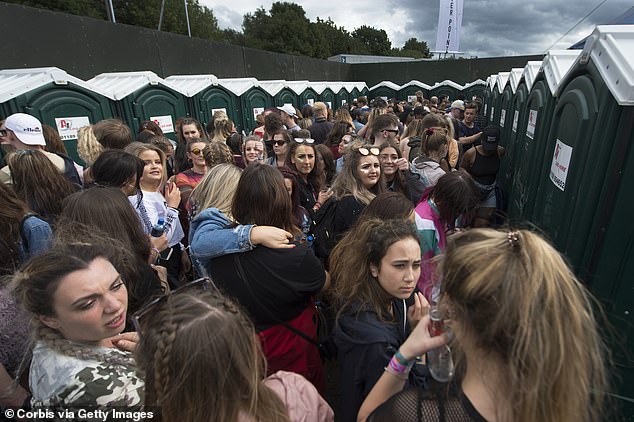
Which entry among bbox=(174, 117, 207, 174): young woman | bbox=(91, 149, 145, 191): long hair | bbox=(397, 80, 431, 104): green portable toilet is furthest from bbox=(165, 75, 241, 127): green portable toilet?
bbox=(397, 80, 431, 104): green portable toilet

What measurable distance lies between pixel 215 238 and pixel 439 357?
1324mm

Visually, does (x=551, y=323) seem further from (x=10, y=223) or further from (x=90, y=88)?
(x=90, y=88)

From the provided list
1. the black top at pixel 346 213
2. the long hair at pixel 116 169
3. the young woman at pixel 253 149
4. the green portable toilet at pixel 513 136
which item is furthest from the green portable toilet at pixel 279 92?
the black top at pixel 346 213

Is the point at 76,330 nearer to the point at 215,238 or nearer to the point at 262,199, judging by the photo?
the point at 215,238

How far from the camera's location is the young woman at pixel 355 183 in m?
2.86

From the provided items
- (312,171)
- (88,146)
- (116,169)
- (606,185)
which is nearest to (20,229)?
(116,169)

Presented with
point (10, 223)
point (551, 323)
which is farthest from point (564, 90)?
point (10, 223)

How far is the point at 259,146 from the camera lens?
4.04 m

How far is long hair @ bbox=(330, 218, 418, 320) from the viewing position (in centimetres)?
168

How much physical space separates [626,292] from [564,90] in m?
1.55

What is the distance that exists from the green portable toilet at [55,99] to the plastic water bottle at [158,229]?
352 cm

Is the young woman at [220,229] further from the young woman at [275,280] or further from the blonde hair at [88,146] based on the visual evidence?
the blonde hair at [88,146]

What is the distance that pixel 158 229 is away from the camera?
109 inches

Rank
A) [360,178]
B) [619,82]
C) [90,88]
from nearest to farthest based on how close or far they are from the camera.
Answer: [619,82], [360,178], [90,88]
